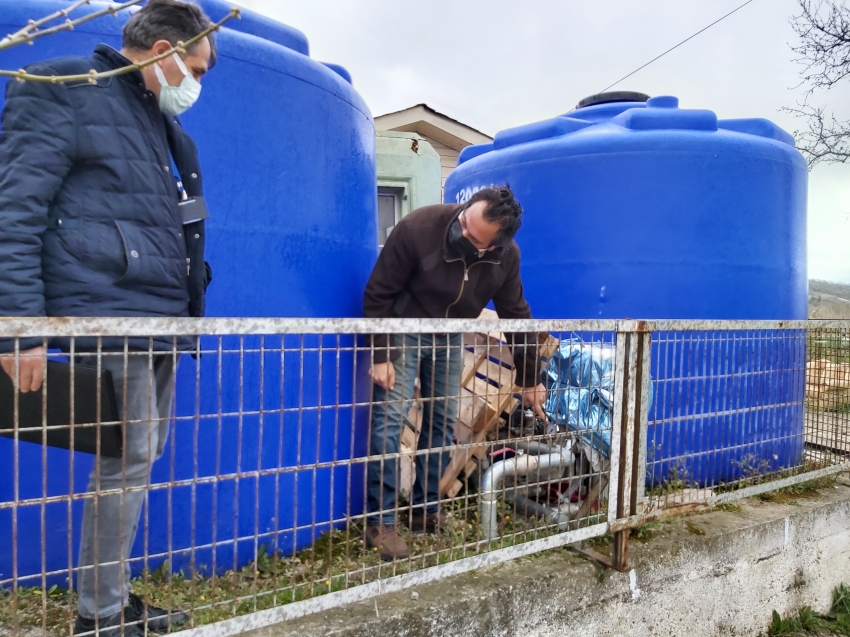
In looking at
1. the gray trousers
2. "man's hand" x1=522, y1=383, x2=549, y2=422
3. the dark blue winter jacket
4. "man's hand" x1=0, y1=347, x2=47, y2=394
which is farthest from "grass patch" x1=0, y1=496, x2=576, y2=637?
the dark blue winter jacket

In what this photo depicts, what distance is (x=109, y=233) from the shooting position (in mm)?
1664

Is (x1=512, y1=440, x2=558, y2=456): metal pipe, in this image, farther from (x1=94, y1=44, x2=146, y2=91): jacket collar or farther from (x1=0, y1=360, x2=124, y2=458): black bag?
(x1=94, y1=44, x2=146, y2=91): jacket collar

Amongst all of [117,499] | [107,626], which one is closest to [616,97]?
[117,499]

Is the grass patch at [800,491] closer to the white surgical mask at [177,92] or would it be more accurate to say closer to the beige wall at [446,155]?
the white surgical mask at [177,92]

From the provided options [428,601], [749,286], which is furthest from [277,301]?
[749,286]

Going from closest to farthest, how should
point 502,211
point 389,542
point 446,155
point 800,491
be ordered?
point 389,542, point 502,211, point 800,491, point 446,155

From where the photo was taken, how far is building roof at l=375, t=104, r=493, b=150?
9.01m

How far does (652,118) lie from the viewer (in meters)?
3.76

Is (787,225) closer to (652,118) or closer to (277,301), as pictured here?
(652,118)

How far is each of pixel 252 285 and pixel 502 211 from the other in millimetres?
1044

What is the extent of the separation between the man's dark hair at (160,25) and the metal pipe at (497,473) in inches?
69.1

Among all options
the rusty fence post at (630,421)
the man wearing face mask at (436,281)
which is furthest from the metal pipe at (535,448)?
the rusty fence post at (630,421)

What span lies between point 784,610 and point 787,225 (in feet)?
7.18

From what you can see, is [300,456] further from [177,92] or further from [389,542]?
[177,92]
